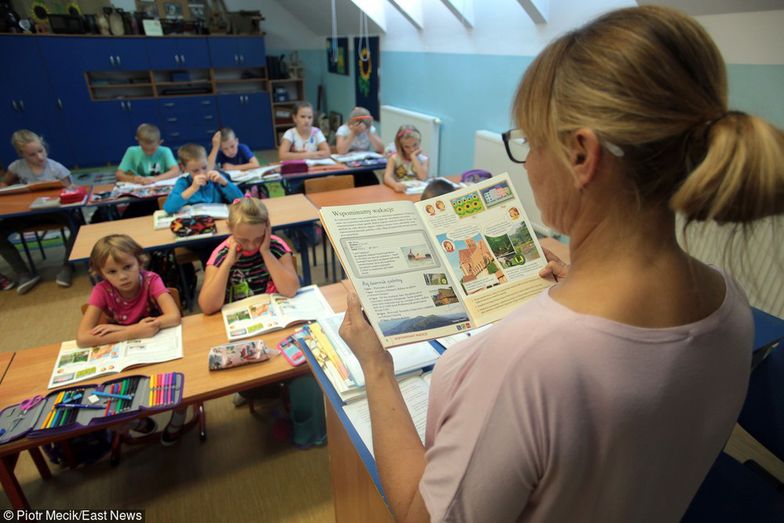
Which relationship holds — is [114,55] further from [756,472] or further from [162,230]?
[756,472]

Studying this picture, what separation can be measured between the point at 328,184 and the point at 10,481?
108 inches

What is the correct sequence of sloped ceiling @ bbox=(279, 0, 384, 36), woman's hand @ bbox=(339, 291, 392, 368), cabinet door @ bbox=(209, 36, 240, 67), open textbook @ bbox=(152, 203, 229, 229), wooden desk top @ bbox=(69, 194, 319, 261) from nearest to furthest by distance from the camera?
woman's hand @ bbox=(339, 291, 392, 368)
wooden desk top @ bbox=(69, 194, 319, 261)
open textbook @ bbox=(152, 203, 229, 229)
sloped ceiling @ bbox=(279, 0, 384, 36)
cabinet door @ bbox=(209, 36, 240, 67)

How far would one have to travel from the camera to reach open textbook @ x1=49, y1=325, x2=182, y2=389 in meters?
1.55

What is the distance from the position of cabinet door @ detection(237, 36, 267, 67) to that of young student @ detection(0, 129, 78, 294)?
4170 millimetres

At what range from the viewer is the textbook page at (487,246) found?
3.17 feet

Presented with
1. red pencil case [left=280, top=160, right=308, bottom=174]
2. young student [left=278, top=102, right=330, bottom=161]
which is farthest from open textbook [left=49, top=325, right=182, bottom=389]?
young student [left=278, top=102, right=330, bottom=161]

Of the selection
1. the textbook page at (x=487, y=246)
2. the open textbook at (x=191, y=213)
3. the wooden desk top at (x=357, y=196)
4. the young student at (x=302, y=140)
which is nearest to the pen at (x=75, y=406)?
the textbook page at (x=487, y=246)

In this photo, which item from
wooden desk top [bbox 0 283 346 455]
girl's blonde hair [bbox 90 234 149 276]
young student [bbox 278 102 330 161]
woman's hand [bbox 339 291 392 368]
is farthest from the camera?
young student [bbox 278 102 330 161]

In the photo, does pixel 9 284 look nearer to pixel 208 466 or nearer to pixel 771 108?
pixel 208 466

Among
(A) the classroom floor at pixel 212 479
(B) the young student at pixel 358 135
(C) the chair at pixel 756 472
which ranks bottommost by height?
(A) the classroom floor at pixel 212 479

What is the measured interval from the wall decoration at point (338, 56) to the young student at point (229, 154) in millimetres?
3825

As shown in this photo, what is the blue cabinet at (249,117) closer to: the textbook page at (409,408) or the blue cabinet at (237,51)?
the blue cabinet at (237,51)

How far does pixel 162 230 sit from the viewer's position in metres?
2.85

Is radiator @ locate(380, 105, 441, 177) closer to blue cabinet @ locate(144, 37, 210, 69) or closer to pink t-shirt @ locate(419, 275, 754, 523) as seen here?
blue cabinet @ locate(144, 37, 210, 69)
